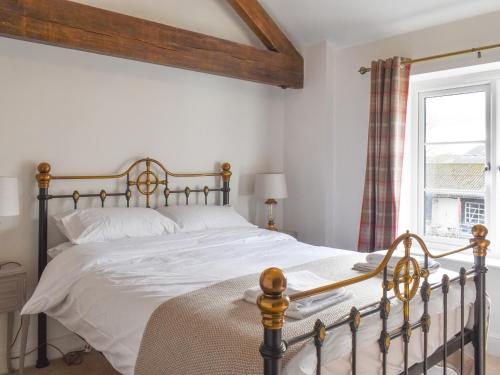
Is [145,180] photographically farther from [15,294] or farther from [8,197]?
[15,294]

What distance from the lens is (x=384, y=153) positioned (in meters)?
3.43

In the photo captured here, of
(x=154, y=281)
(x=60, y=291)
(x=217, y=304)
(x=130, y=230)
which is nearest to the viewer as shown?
(x=217, y=304)

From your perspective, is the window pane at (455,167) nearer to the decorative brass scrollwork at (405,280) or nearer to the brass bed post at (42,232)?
the decorative brass scrollwork at (405,280)

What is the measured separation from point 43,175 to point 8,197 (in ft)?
1.13

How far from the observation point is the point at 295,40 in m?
4.09

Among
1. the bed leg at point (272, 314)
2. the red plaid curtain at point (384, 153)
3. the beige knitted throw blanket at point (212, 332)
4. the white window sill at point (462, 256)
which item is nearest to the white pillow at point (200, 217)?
the red plaid curtain at point (384, 153)

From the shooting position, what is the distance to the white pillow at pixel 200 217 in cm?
318

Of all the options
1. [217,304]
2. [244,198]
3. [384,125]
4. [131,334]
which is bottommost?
[131,334]

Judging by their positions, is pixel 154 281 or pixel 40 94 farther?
pixel 40 94

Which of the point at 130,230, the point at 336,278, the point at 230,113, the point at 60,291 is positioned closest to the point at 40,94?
the point at 130,230

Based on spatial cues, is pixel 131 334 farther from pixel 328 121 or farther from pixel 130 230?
pixel 328 121

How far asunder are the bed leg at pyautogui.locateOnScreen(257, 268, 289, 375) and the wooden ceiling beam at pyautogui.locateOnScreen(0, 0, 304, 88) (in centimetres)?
215

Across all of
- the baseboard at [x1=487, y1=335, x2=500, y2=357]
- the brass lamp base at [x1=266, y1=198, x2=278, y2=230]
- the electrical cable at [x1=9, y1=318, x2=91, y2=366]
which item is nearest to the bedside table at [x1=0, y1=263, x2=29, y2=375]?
the electrical cable at [x1=9, y1=318, x2=91, y2=366]

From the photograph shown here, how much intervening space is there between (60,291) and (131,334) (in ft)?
2.47
